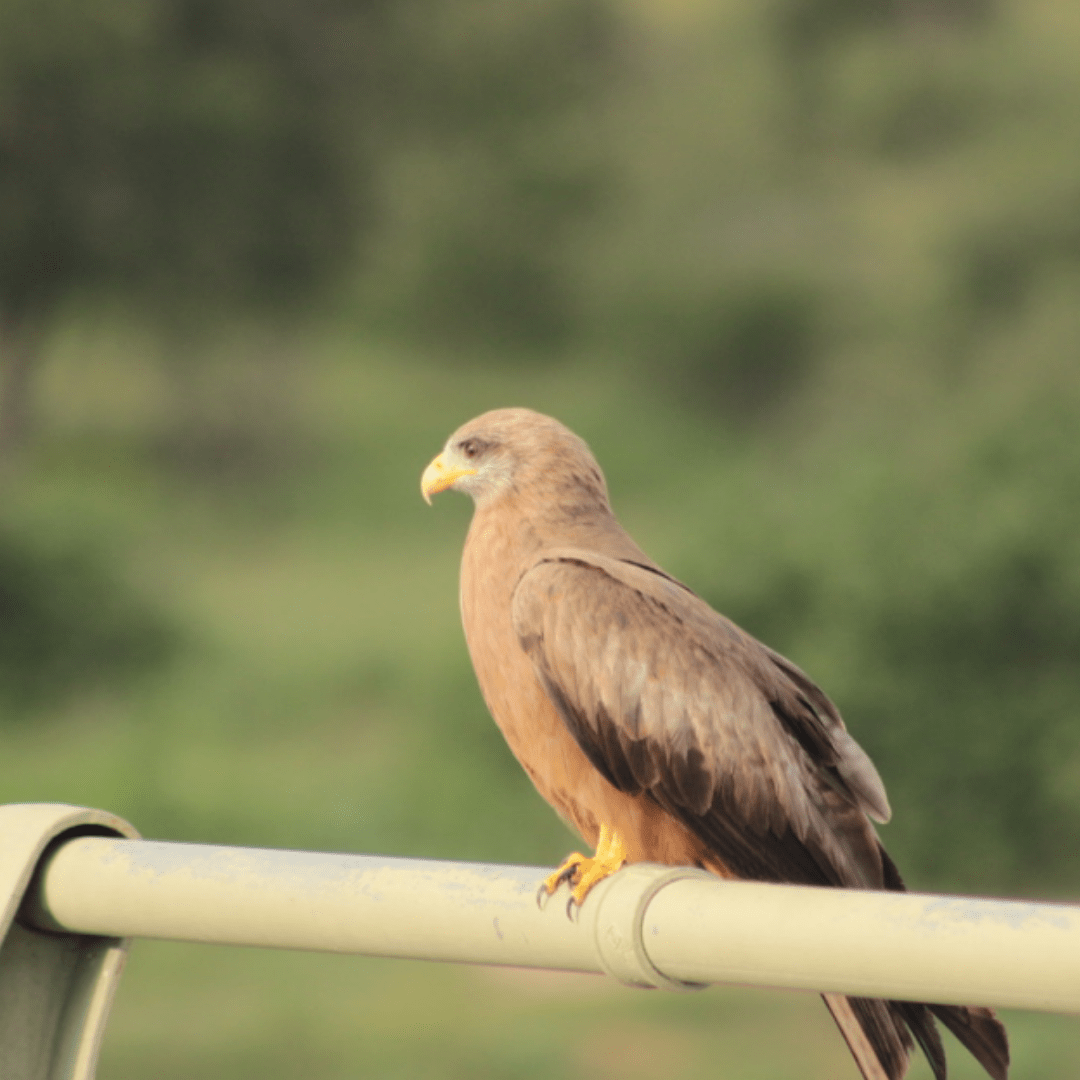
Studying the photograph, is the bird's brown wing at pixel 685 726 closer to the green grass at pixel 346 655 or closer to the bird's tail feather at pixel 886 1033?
the bird's tail feather at pixel 886 1033

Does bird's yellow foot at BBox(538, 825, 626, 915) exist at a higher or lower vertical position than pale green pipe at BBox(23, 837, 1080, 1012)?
higher

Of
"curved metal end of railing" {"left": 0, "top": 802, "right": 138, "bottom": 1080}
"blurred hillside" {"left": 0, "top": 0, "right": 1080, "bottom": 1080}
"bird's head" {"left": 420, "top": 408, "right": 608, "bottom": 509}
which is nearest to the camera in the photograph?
"curved metal end of railing" {"left": 0, "top": 802, "right": 138, "bottom": 1080}

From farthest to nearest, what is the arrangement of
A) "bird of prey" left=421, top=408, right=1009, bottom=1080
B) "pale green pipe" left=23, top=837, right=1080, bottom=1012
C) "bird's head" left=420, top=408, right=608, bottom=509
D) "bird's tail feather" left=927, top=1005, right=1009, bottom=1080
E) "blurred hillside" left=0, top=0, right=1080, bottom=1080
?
"blurred hillside" left=0, top=0, right=1080, bottom=1080 → "bird's head" left=420, top=408, right=608, bottom=509 → "bird of prey" left=421, top=408, right=1009, bottom=1080 → "bird's tail feather" left=927, top=1005, right=1009, bottom=1080 → "pale green pipe" left=23, top=837, right=1080, bottom=1012

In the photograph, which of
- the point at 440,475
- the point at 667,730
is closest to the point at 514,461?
the point at 440,475

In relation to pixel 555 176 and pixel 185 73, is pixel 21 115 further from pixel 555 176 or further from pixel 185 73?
pixel 555 176

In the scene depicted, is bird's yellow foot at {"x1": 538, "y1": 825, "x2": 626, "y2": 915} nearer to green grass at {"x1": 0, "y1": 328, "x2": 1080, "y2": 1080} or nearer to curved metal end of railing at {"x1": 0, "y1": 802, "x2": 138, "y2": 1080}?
curved metal end of railing at {"x1": 0, "y1": 802, "x2": 138, "y2": 1080}

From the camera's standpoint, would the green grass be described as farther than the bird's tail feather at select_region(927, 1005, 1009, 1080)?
Yes

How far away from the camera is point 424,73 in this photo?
15.4m

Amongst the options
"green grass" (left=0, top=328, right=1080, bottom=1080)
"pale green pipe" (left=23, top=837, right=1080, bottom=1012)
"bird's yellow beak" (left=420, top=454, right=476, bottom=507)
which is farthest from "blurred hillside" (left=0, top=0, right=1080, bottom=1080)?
"pale green pipe" (left=23, top=837, right=1080, bottom=1012)

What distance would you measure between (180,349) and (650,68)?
526 cm

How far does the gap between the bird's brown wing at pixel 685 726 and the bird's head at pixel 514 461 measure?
0.86 feet

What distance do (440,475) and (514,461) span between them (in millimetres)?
138

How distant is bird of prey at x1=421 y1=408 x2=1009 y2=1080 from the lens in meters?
2.04

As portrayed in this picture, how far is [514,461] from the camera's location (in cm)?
239
